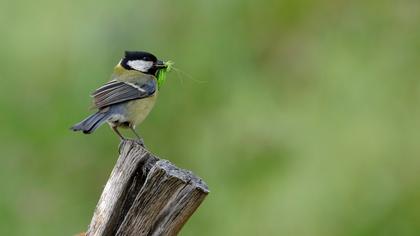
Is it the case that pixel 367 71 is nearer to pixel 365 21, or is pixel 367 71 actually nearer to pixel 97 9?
pixel 365 21

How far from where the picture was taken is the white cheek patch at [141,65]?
4.36 meters

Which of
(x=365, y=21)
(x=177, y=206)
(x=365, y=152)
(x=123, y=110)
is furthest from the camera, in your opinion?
(x=365, y=21)

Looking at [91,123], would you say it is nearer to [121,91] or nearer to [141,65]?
[121,91]

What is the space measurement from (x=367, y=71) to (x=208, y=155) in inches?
46.5

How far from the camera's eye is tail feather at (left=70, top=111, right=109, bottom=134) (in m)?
3.73

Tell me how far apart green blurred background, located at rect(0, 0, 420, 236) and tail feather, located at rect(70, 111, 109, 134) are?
1727 mm

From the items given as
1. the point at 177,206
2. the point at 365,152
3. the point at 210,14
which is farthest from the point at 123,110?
the point at 210,14

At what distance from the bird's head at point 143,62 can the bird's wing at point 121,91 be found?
0.06m

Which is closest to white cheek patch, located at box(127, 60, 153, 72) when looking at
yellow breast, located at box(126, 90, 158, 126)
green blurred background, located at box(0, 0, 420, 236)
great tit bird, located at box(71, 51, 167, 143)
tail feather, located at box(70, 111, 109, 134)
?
great tit bird, located at box(71, 51, 167, 143)

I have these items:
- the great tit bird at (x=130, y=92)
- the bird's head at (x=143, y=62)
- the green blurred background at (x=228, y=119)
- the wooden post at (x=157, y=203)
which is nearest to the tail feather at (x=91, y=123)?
the great tit bird at (x=130, y=92)

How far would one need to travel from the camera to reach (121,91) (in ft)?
14.0

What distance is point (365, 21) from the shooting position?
649 cm

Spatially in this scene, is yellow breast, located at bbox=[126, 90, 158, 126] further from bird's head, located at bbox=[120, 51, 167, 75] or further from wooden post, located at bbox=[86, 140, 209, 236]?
wooden post, located at bbox=[86, 140, 209, 236]

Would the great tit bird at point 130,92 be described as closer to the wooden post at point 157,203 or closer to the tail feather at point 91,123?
the tail feather at point 91,123
